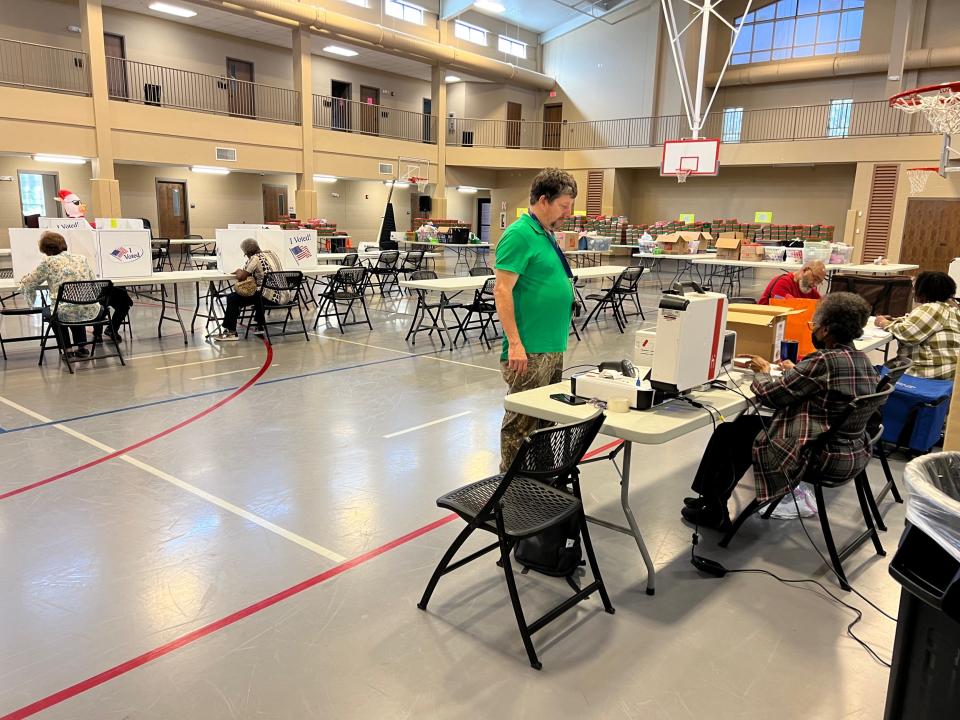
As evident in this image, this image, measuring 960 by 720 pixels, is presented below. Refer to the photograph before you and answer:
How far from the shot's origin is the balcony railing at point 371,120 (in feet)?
64.1

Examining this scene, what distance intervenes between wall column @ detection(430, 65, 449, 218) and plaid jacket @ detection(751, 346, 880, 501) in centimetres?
1792

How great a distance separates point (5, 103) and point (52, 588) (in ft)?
42.8

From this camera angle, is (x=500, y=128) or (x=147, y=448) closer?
(x=147, y=448)

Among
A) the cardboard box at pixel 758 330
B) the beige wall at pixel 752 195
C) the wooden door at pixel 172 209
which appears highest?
the beige wall at pixel 752 195

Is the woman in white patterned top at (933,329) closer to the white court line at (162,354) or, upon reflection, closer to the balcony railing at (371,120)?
the white court line at (162,354)

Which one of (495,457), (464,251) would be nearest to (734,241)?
(464,251)

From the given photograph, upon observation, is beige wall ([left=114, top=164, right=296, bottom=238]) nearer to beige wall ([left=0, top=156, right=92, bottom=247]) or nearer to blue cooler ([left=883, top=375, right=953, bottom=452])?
beige wall ([left=0, top=156, right=92, bottom=247])

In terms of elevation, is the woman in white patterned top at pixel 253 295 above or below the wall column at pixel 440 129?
below

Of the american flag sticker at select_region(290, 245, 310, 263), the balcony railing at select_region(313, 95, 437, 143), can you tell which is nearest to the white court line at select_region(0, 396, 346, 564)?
the american flag sticker at select_region(290, 245, 310, 263)

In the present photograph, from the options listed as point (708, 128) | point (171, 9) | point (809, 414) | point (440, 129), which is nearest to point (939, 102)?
point (809, 414)

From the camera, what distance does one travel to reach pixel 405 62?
20.7 m

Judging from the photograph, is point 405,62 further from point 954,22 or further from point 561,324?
point 561,324

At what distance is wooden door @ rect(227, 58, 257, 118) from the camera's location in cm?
1814

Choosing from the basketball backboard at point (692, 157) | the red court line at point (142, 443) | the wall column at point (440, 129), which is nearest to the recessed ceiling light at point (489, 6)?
the wall column at point (440, 129)
